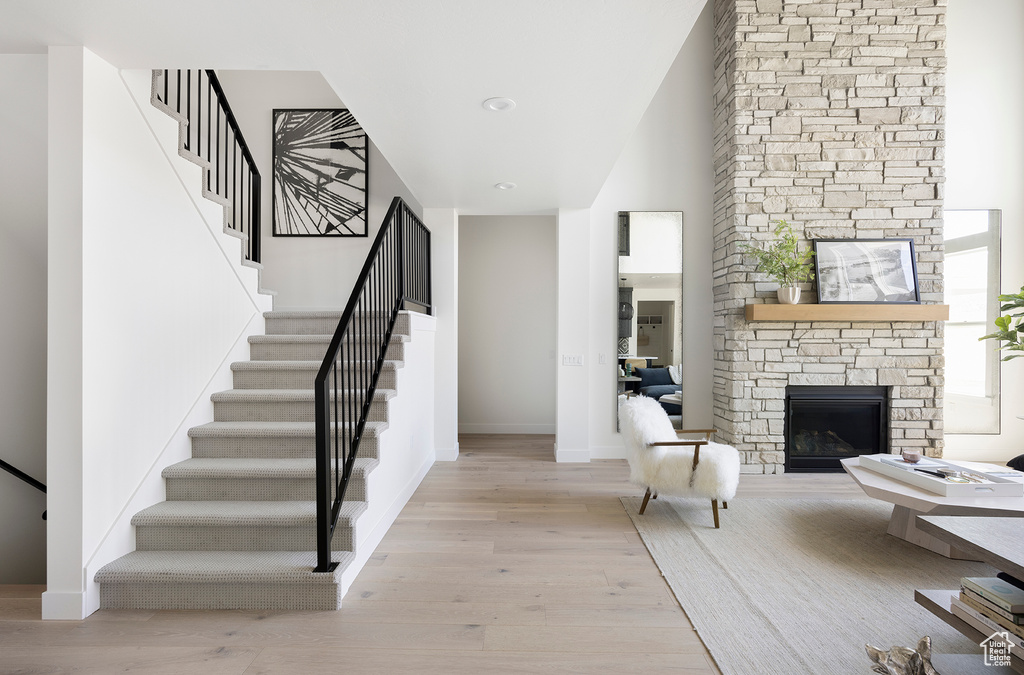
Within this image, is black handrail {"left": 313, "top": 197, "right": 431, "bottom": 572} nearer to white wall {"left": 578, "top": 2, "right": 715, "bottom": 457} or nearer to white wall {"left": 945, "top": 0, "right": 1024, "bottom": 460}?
white wall {"left": 578, "top": 2, "right": 715, "bottom": 457}

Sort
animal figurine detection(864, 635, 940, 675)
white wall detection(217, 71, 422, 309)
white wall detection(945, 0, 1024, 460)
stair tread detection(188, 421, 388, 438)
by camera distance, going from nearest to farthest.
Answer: animal figurine detection(864, 635, 940, 675)
stair tread detection(188, 421, 388, 438)
white wall detection(945, 0, 1024, 460)
white wall detection(217, 71, 422, 309)

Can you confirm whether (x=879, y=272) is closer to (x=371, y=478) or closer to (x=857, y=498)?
(x=857, y=498)

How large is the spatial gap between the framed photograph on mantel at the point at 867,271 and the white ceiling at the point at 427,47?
101 inches

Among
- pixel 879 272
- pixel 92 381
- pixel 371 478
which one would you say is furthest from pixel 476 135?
pixel 879 272

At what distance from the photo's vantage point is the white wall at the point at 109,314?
214cm

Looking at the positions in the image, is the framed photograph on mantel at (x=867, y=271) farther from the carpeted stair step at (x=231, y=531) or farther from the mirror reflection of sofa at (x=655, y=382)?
the carpeted stair step at (x=231, y=531)

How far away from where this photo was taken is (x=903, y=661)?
1.55 meters

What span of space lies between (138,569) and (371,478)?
3.49 ft

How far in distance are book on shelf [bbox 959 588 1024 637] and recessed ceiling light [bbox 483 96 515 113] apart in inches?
108

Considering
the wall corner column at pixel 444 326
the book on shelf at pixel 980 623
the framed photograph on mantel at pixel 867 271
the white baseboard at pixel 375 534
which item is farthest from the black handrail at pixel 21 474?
the framed photograph on mantel at pixel 867 271

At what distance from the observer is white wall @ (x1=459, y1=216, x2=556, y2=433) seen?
6336mm

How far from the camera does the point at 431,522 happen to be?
331cm

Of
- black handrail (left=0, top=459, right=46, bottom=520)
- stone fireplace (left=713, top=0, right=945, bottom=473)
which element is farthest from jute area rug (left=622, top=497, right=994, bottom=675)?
black handrail (left=0, top=459, right=46, bottom=520)

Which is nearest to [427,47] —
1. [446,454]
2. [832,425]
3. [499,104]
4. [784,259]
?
[499,104]
